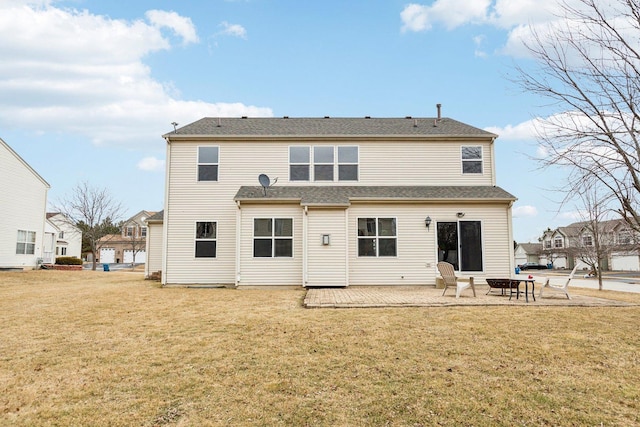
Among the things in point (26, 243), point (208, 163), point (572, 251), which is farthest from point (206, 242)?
point (572, 251)

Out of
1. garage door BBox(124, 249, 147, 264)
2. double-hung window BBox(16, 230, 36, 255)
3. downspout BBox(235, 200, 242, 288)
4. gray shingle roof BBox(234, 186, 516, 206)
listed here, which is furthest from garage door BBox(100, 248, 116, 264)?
downspout BBox(235, 200, 242, 288)

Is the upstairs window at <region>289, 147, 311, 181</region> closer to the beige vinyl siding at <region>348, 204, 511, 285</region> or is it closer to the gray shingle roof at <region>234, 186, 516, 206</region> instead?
the gray shingle roof at <region>234, 186, 516, 206</region>

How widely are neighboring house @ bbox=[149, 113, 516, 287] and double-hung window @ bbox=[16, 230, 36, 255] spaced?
16.3 meters

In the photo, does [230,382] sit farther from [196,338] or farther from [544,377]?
[544,377]

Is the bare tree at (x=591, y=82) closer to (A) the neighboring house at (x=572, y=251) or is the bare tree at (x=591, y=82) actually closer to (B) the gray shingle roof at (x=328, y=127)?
(B) the gray shingle roof at (x=328, y=127)

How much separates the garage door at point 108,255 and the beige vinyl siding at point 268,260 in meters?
47.5

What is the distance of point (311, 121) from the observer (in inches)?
676

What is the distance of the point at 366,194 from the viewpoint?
14203 mm

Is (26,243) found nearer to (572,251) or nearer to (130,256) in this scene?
(130,256)

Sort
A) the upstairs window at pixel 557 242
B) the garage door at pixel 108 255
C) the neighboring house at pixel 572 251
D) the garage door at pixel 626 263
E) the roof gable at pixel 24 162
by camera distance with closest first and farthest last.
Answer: the roof gable at pixel 24 162
the neighboring house at pixel 572 251
the garage door at pixel 626 263
the garage door at pixel 108 255
the upstairs window at pixel 557 242

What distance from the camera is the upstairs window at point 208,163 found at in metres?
15.1

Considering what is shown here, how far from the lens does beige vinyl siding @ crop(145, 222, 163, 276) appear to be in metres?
18.9

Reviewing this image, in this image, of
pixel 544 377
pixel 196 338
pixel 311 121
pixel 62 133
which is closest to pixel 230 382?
pixel 196 338

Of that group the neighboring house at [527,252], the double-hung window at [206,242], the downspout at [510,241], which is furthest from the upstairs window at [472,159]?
the neighboring house at [527,252]
